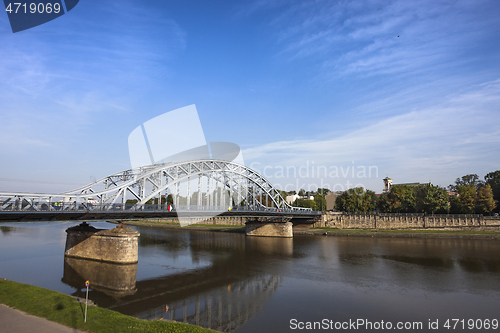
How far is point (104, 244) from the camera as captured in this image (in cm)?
3069

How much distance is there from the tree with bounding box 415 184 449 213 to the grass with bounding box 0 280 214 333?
70448mm

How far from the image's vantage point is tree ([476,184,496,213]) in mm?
64750

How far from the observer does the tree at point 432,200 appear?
68.1m

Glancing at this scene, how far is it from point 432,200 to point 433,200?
227mm

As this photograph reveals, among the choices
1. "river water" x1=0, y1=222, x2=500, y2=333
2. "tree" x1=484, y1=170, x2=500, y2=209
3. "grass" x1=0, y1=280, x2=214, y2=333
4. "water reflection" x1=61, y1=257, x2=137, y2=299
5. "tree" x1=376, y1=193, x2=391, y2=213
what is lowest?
"river water" x1=0, y1=222, x2=500, y2=333

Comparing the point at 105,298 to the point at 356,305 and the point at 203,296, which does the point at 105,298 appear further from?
the point at 356,305

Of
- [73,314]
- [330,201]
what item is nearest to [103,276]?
[73,314]

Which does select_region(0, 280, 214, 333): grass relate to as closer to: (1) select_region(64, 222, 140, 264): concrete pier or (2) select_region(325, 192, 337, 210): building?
(1) select_region(64, 222, 140, 264): concrete pier

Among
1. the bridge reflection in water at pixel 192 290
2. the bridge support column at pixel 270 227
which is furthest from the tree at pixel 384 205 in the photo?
the bridge reflection in water at pixel 192 290

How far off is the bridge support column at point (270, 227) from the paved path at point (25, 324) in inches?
2045

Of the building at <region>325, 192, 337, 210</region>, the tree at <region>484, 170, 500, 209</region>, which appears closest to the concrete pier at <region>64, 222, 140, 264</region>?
the tree at <region>484, 170, 500, 209</region>

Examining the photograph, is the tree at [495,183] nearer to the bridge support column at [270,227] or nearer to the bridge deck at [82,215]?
the bridge support column at [270,227]

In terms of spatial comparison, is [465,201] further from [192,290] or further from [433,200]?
[192,290]

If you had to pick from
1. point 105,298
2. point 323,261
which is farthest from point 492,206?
point 105,298
